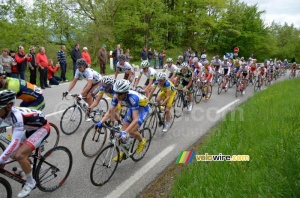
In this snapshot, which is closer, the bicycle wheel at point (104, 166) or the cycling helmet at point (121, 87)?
the bicycle wheel at point (104, 166)

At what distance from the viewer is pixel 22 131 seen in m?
3.37

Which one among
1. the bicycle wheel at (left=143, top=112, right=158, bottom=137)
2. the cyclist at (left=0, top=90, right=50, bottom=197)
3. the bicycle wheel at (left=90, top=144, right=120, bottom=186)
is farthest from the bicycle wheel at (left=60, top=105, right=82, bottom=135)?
the cyclist at (left=0, top=90, right=50, bottom=197)

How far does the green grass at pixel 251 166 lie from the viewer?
3.38m

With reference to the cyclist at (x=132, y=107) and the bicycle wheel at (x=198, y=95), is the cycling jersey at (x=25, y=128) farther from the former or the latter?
the bicycle wheel at (x=198, y=95)

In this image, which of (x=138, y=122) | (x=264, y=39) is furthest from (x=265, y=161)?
A: (x=264, y=39)

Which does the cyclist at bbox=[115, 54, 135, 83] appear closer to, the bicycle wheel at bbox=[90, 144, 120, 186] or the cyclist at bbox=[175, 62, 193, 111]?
the cyclist at bbox=[175, 62, 193, 111]

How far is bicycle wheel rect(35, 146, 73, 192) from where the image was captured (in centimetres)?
394

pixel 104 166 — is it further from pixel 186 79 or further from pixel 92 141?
pixel 186 79

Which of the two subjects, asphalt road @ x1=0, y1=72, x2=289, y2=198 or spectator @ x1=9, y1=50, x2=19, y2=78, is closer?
asphalt road @ x1=0, y1=72, x2=289, y2=198

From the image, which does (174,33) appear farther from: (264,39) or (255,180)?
(255,180)

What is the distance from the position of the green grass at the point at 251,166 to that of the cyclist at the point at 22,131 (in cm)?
211

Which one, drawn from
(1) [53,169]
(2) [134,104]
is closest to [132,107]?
(2) [134,104]

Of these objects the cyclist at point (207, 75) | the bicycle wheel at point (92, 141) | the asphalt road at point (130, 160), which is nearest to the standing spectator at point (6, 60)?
the asphalt road at point (130, 160)

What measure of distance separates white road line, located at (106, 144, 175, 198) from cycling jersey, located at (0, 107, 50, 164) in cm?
141
